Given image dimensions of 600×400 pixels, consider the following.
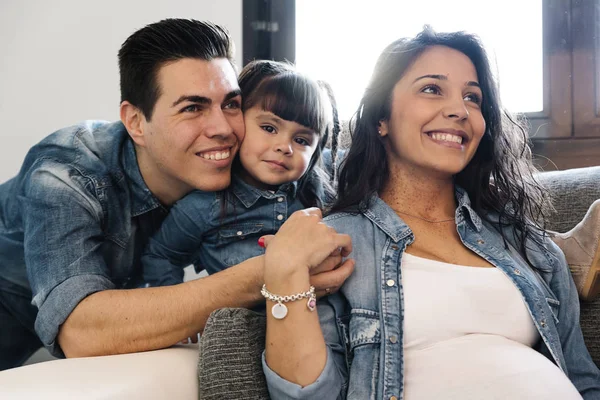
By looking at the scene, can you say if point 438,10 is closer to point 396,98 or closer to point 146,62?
point 396,98

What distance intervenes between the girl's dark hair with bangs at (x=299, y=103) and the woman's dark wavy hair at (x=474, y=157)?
10 centimetres

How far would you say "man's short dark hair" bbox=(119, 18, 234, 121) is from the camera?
1.56 m

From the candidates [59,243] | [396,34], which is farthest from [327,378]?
[396,34]

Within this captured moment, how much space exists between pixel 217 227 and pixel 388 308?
492 millimetres

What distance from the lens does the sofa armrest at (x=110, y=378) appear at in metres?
0.99

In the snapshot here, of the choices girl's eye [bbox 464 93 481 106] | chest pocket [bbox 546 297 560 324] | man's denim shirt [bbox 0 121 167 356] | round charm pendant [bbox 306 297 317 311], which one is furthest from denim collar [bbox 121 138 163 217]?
chest pocket [bbox 546 297 560 324]

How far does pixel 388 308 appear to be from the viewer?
1.23m

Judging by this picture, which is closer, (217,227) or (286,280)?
(286,280)

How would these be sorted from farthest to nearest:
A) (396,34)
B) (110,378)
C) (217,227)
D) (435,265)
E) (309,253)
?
1. (396,34)
2. (217,227)
3. (435,265)
4. (309,253)
5. (110,378)

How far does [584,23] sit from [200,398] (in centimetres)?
176

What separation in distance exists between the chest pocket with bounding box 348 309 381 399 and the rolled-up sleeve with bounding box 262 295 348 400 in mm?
21

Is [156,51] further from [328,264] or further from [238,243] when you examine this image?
[328,264]

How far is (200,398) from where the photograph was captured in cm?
112

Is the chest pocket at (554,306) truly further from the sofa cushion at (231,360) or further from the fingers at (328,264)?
the sofa cushion at (231,360)
